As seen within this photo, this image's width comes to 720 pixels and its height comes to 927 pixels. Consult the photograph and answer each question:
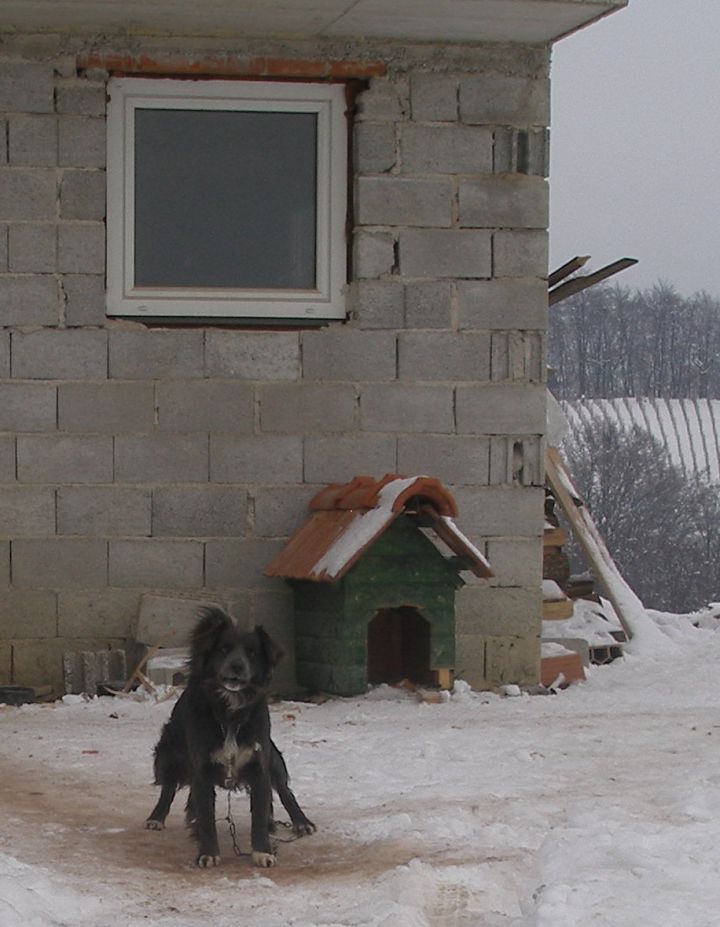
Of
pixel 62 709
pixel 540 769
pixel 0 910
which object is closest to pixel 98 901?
pixel 0 910

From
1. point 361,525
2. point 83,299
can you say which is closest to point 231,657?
point 361,525

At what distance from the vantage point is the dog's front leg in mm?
5250

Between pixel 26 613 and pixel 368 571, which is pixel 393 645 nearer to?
pixel 368 571

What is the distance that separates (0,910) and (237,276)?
5808 mm

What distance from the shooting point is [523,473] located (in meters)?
9.66

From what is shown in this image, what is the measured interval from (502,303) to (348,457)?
4.05 feet

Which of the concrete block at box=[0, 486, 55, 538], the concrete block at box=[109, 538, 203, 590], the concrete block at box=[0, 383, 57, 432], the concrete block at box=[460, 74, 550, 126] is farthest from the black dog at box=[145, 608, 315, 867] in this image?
the concrete block at box=[460, 74, 550, 126]

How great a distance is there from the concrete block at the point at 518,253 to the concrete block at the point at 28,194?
2481mm

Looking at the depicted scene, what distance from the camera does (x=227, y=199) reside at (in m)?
9.65

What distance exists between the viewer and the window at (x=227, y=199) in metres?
9.45

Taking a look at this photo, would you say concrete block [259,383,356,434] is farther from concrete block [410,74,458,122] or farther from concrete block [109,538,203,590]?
concrete block [410,74,458,122]

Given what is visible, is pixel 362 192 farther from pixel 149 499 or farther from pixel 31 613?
pixel 31 613

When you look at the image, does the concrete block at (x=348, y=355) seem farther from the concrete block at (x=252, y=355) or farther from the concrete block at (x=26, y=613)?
the concrete block at (x=26, y=613)

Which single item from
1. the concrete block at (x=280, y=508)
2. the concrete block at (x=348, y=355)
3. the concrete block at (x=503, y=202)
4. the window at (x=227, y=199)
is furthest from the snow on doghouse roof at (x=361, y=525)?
the concrete block at (x=503, y=202)
